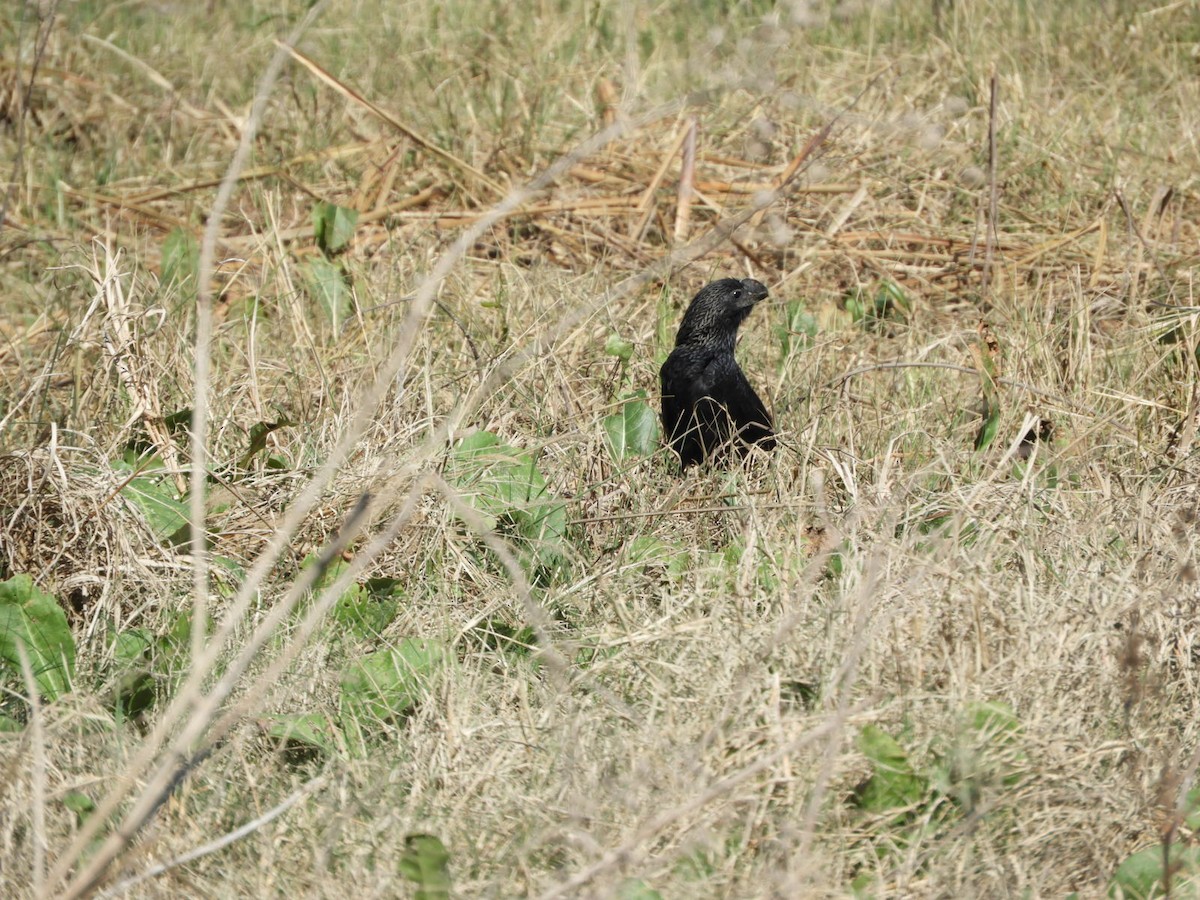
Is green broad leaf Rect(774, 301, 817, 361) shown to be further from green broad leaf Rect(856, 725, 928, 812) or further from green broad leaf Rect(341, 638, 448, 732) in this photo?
green broad leaf Rect(856, 725, 928, 812)

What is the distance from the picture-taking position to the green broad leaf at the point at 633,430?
339 centimetres

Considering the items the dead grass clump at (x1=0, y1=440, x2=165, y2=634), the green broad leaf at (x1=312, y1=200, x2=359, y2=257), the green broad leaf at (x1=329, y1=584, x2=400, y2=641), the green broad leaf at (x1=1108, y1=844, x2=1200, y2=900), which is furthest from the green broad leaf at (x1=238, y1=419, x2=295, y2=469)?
the green broad leaf at (x1=1108, y1=844, x2=1200, y2=900)

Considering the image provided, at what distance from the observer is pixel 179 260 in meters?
4.20

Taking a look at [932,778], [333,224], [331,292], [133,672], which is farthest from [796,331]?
[133,672]

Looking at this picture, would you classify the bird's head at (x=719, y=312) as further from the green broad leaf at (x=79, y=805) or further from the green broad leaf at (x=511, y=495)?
the green broad leaf at (x=79, y=805)

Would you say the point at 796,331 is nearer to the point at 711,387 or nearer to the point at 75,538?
the point at 711,387

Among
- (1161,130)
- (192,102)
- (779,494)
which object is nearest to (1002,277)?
(1161,130)

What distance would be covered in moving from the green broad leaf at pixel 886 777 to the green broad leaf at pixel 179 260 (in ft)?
Answer: 8.94

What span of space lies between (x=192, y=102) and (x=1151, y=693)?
14.5 feet

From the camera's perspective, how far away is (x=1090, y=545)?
2.76m

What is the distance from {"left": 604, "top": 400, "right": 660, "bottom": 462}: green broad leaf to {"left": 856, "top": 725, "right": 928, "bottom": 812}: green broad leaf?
53.8 inches

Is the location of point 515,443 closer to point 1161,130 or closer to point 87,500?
point 87,500

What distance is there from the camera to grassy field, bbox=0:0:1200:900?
2.09 m

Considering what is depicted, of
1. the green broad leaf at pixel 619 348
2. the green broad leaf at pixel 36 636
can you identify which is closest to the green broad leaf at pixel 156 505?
the green broad leaf at pixel 36 636
